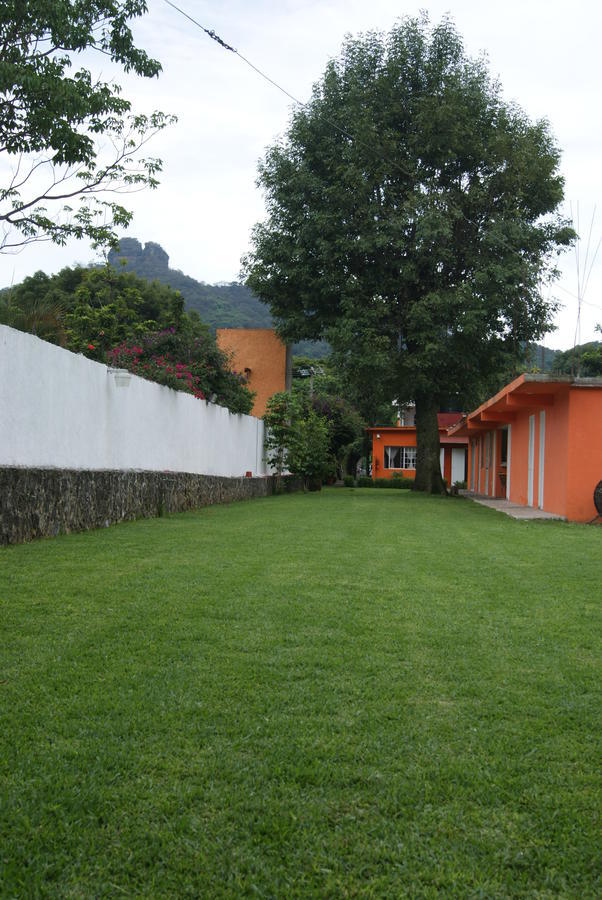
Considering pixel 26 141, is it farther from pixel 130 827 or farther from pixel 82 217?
pixel 130 827

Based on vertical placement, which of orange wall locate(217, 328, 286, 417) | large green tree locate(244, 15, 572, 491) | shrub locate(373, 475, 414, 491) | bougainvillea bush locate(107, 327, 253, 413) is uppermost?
large green tree locate(244, 15, 572, 491)

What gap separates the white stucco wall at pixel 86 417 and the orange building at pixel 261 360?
36.9 ft

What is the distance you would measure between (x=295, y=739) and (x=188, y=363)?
1534 centimetres

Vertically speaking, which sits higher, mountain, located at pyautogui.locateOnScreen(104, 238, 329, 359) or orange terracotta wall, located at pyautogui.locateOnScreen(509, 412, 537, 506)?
mountain, located at pyautogui.locateOnScreen(104, 238, 329, 359)

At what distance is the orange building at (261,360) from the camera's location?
27812 millimetres

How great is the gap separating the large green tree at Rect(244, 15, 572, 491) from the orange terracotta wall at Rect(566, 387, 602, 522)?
22.4ft

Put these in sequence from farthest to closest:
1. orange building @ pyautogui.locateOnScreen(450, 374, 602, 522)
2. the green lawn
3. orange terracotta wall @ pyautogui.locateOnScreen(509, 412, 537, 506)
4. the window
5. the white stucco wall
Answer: the window < orange terracotta wall @ pyautogui.locateOnScreen(509, 412, 537, 506) < orange building @ pyautogui.locateOnScreen(450, 374, 602, 522) < the white stucco wall < the green lawn

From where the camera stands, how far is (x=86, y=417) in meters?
10.2

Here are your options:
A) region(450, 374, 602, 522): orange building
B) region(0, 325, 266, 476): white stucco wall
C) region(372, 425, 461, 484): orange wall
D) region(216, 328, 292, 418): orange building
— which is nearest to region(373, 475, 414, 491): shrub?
region(372, 425, 461, 484): orange wall

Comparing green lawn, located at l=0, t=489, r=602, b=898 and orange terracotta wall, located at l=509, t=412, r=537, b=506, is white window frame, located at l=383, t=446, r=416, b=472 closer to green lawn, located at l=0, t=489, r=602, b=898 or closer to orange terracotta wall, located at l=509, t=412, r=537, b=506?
orange terracotta wall, located at l=509, t=412, r=537, b=506

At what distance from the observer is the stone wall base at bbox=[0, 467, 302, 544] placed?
7.55m

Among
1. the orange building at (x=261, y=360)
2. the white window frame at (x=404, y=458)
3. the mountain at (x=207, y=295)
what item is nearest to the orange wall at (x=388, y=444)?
the white window frame at (x=404, y=458)

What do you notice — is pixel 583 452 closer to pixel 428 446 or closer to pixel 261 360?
pixel 428 446

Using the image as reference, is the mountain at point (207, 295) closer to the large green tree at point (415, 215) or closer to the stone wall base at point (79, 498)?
the large green tree at point (415, 215)
